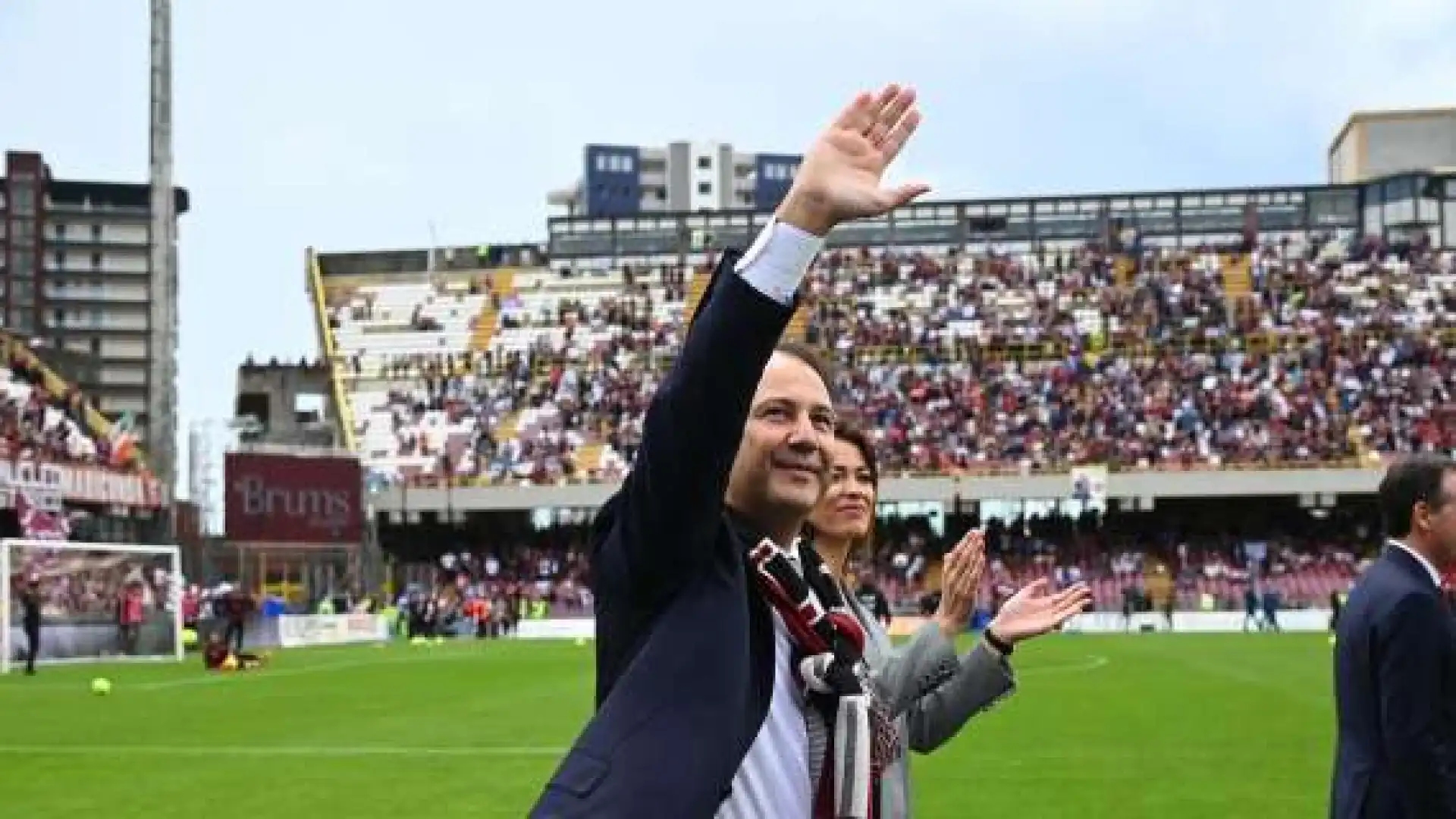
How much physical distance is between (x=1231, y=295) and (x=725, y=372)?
69988 mm

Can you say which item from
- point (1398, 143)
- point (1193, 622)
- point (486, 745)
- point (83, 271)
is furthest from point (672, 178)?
point (486, 745)

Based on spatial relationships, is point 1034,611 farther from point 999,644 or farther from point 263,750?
point 263,750

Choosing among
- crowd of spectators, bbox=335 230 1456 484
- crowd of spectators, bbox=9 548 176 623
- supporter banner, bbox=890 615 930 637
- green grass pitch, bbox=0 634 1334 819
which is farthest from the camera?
crowd of spectators, bbox=335 230 1456 484

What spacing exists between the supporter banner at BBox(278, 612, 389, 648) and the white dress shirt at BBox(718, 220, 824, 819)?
155ft

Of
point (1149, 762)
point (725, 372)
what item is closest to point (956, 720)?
point (725, 372)

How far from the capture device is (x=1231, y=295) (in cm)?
7056

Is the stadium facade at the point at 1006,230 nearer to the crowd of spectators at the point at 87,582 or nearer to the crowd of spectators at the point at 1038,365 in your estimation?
the crowd of spectators at the point at 1038,365

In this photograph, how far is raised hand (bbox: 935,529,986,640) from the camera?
16.0 ft

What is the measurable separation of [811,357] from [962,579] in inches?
55.2

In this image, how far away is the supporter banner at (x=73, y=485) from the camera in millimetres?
42938

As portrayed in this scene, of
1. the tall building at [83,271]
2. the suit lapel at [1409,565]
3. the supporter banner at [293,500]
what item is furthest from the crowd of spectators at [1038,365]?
the tall building at [83,271]

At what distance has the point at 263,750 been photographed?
1888cm

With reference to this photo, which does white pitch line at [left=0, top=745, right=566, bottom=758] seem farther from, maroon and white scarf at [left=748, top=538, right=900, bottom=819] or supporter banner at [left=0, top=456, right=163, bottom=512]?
supporter banner at [left=0, top=456, right=163, bottom=512]

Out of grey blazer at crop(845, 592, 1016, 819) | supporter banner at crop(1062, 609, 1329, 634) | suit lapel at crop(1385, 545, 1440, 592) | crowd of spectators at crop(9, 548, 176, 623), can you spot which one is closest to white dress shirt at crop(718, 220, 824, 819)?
grey blazer at crop(845, 592, 1016, 819)
